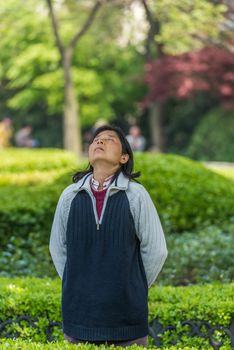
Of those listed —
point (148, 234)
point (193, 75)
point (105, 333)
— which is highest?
point (148, 234)

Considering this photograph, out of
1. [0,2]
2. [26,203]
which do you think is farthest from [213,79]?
[26,203]

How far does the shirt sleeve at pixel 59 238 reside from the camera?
3701 mm

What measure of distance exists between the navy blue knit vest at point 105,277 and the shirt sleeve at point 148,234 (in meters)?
0.04

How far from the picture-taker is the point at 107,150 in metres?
3.67

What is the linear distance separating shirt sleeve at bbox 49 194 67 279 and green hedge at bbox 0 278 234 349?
982 millimetres

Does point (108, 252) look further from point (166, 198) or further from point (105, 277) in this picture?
point (166, 198)

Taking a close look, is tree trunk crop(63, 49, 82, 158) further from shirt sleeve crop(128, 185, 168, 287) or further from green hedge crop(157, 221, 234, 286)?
shirt sleeve crop(128, 185, 168, 287)

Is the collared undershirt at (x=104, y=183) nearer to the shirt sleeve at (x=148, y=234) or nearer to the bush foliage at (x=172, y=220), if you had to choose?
the shirt sleeve at (x=148, y=234)

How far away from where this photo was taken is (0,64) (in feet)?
101

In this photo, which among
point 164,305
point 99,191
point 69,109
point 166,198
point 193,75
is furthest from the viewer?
point 193,75

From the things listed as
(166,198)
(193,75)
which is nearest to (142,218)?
(166,198)

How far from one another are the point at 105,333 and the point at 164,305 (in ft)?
3.80

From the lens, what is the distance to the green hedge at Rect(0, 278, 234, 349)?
14.8ft

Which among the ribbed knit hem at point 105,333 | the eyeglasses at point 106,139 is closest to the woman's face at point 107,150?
the eyeglasses at point 106,139
